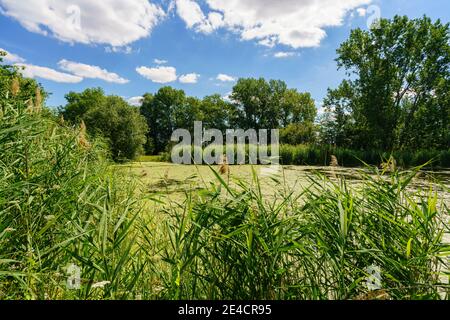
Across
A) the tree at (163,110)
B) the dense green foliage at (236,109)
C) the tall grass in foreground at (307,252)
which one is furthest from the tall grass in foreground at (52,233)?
the tree at (163,110)

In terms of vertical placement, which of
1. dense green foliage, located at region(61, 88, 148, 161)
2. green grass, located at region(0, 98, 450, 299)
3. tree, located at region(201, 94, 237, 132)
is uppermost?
tree, located at region(201, 94, 237, 132)

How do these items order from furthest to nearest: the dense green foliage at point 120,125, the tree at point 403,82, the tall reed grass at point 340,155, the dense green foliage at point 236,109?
the dense green foliage at point 236,109 → the tree at point 403,82 → the dense green foliage at point 120,125 → the tall reed grass at point 340,155

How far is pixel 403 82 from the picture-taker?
16.9m

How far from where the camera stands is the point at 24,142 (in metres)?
1.72

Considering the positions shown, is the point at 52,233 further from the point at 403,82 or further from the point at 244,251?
the point at 403,82

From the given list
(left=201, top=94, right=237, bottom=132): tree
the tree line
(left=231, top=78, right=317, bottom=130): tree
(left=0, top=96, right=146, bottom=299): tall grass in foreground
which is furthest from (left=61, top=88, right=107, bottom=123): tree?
(left=0, top=96, right=146, bottom=299): tall grass in foreground

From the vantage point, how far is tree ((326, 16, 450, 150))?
53.1 feet

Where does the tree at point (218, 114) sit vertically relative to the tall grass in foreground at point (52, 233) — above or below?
above

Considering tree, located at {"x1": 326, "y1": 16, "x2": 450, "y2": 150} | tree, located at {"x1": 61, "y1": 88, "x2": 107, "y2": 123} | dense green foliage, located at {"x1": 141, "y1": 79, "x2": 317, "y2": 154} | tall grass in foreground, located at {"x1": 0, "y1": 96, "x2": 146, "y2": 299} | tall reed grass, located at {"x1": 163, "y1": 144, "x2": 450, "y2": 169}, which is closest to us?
tall grass in foreground, located at {"x1": 0, "y1": 96, "x2": 146, "y2": 299}

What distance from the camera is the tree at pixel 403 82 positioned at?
16188 mm

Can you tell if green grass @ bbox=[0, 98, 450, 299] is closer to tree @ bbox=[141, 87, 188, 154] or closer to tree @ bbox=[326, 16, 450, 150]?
tree @ bbox=[326, 16, 450, 150]

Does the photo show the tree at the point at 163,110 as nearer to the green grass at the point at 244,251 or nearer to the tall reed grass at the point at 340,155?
the tall reed grass at the point at 340,155


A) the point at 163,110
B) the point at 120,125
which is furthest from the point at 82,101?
the point at 120,125

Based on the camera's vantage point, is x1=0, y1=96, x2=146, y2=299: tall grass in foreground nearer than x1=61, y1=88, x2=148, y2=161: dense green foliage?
Yes
